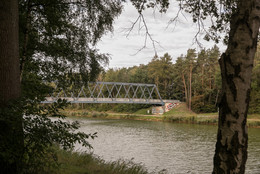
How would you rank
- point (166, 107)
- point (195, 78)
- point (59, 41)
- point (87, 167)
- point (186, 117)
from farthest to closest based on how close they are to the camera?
point (166, 107) < point (195, 78) < point (186, 117) < point (87, 167) < point (59, 41)

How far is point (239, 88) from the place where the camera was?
86.9 inches

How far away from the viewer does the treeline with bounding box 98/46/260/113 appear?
110ft

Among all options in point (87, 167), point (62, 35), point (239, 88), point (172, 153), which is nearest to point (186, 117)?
point (172, 153)

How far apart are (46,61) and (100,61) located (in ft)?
4.01

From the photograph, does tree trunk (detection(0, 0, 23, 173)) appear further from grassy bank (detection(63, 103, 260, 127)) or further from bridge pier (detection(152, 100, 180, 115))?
bridge pier (detection(152, 100, 180, 115))

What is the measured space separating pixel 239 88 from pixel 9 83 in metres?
2.68

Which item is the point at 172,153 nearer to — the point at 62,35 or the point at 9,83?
the point at 62,35

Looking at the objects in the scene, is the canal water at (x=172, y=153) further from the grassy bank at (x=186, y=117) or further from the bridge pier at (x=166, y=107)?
the bridge pier at (x=166, y=107)

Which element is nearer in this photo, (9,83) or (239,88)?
(239,88)

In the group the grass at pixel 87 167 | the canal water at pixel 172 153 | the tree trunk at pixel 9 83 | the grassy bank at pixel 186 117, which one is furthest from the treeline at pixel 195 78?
the tree trunk at pixel 9 83

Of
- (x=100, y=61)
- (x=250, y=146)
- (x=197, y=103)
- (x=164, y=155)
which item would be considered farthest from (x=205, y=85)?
(x=100, y=61)

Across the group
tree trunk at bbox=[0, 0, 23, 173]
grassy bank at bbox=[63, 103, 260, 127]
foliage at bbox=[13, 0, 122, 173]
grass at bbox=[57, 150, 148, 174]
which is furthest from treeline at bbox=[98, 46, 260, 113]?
tree trunk at bbox=[0, 0, 23, 173]

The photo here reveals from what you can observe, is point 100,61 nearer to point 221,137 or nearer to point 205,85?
point 221,137

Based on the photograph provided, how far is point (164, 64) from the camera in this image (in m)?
46.6
